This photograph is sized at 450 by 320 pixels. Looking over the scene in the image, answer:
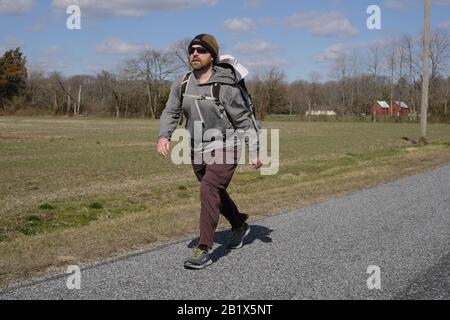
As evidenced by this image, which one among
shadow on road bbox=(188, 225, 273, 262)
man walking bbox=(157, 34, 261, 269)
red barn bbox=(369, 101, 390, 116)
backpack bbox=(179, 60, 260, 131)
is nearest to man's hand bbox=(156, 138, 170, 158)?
man walking bbox=(157, 34, 261, 269)

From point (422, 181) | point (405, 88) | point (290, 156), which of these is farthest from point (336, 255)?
point (405, 88)

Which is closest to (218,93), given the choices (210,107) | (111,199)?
(210,107)

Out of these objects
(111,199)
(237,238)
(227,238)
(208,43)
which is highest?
(208,43)

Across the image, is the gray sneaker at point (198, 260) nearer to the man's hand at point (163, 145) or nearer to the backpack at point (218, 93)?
the man's hand at point (163, 145)

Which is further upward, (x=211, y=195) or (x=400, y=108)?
(x=400, y=108)

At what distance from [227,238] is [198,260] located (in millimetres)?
1502

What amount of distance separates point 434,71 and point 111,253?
10829 cm

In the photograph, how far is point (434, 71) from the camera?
104312 millimetres

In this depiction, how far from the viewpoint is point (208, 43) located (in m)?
5.25

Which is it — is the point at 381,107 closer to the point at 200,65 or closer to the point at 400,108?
the point at 400,108

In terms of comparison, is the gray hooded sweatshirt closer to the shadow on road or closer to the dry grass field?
the shadow on road

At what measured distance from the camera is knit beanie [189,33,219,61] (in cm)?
524

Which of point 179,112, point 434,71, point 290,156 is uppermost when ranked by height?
point 434,71
